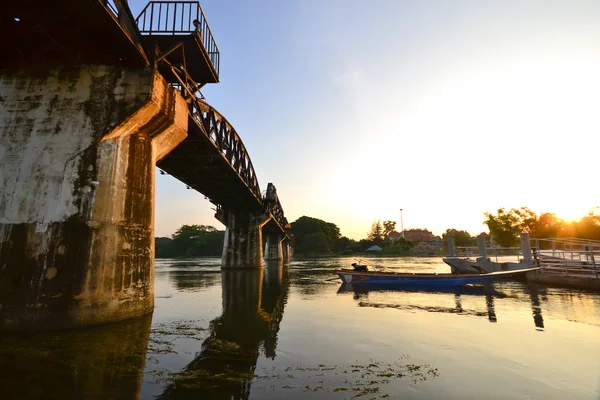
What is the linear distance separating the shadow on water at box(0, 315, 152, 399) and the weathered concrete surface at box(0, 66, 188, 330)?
1107mm

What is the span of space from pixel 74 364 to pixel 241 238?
131 feet

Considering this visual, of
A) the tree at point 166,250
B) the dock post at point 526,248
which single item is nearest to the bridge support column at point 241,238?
the dock post at point 526,248

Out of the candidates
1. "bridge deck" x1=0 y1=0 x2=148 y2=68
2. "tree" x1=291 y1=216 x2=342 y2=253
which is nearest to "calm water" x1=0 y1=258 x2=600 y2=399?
"bridge deck" x1=0 y1=0 x2=148 y2=68

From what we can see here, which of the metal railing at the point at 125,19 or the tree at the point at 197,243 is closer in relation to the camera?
the metal railing at the point at 125,19

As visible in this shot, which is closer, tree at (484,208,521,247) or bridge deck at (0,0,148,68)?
bridge deck at (0,0,148,68)

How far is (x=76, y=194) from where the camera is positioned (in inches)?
397

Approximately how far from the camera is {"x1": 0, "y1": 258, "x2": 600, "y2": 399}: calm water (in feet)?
18.5

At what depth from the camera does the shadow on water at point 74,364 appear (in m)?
5.41

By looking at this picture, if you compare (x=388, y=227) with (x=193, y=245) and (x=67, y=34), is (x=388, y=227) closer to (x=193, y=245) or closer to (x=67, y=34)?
(x=193, y=245)

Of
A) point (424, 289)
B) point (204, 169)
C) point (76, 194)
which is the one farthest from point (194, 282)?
point (424, 289)

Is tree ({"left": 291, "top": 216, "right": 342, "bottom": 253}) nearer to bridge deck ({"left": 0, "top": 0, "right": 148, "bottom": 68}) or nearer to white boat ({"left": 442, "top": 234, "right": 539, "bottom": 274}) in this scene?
white boat ({"left": 442, "top": 234, "right": 539, "bottom": 274})

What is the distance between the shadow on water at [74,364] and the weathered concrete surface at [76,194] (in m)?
1.11

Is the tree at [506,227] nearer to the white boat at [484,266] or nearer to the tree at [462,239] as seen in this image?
the tree at [462,239]

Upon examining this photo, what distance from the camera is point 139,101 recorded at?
1135cm
